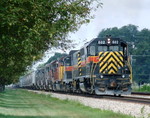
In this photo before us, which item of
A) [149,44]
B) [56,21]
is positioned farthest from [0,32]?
[149,44]

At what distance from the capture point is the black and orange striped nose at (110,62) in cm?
3238

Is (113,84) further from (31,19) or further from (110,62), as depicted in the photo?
(31,19)

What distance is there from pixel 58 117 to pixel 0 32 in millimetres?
4365

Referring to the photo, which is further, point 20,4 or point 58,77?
point 58,77

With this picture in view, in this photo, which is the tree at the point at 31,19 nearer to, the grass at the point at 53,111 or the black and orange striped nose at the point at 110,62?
the grass at the point at 53,111

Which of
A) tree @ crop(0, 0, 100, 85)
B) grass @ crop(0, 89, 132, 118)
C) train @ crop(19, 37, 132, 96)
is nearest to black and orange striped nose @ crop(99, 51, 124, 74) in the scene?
train @ crop(19, 37, 132, 96)

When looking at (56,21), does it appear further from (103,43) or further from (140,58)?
(140,58)

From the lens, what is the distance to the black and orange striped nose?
32375 millimetres

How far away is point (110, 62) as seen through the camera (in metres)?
32.4

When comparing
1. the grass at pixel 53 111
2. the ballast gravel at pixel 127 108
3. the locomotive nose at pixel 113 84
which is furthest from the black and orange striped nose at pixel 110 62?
the ballast gravel at pixel 127 108

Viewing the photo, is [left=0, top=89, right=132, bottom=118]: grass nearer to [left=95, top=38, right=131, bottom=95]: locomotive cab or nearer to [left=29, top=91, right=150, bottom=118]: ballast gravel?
[left=29, top=91, right=150, bottom=118]: ballast gravel

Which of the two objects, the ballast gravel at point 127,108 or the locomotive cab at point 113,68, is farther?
the locomotive cab at point 113,68

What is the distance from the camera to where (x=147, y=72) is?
419 ft

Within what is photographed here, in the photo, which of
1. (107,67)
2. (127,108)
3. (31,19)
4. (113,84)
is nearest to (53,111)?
(127,108)
